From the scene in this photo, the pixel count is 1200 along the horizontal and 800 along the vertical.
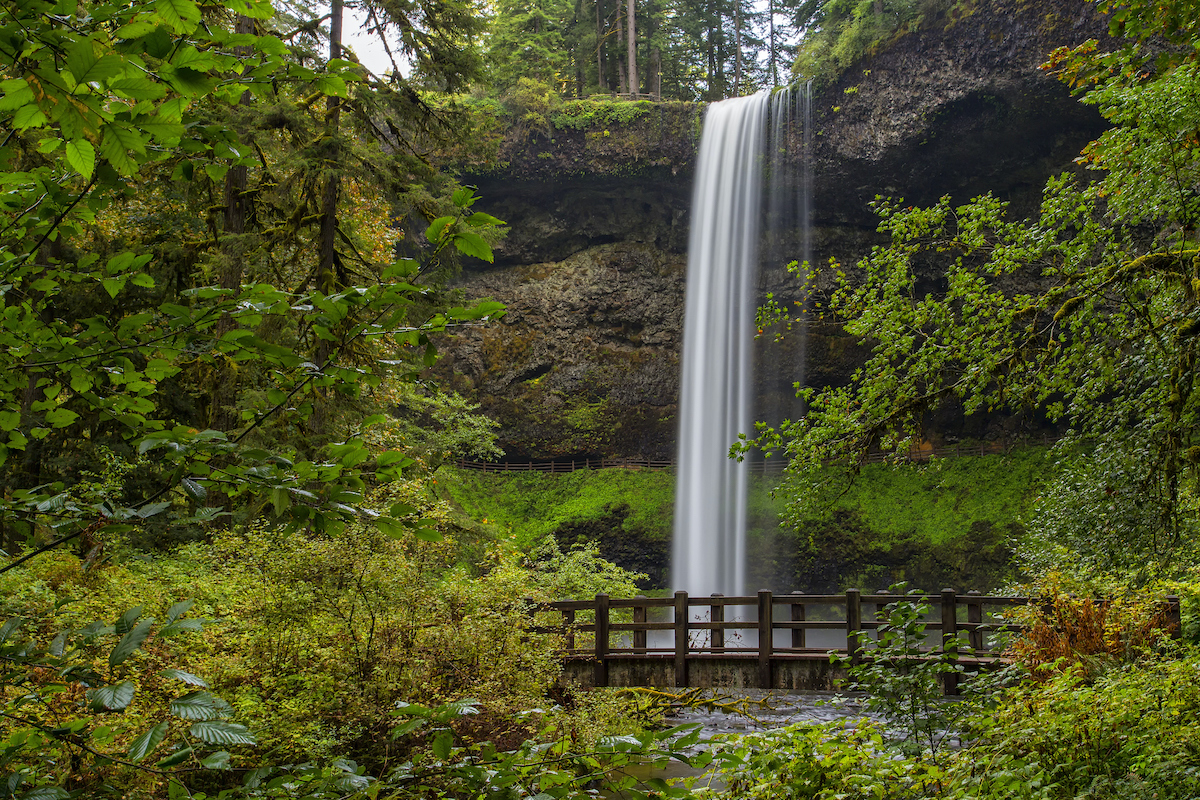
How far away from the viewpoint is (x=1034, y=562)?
392 inches

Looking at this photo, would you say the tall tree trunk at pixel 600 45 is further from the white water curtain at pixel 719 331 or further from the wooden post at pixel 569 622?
the wooden post at pixel 569 622

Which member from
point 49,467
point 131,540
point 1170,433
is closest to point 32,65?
point 1170,433

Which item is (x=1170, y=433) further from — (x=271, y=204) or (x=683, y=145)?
(x=683, y=145)

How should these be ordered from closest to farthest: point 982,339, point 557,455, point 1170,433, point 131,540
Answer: point 1170,433 < point 982,339 < point 131,540 < point 557,455

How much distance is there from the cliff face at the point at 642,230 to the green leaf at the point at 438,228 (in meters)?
23.8

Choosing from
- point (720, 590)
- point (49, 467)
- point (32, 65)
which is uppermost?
point (32, 65)

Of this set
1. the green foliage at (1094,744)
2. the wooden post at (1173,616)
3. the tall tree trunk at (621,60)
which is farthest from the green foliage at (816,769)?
the tall tree trunk at (621,60)

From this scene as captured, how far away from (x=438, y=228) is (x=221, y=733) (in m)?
1.09

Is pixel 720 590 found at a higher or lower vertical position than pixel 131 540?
lower

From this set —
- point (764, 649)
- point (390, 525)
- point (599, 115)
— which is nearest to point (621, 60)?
point (599, 115)

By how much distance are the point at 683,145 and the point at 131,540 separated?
21.4m

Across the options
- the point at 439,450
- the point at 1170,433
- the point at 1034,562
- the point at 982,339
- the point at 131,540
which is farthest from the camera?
the point at 439,450

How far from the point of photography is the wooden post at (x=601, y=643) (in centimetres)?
995

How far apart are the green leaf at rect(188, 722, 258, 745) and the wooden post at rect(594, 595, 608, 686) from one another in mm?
8712
